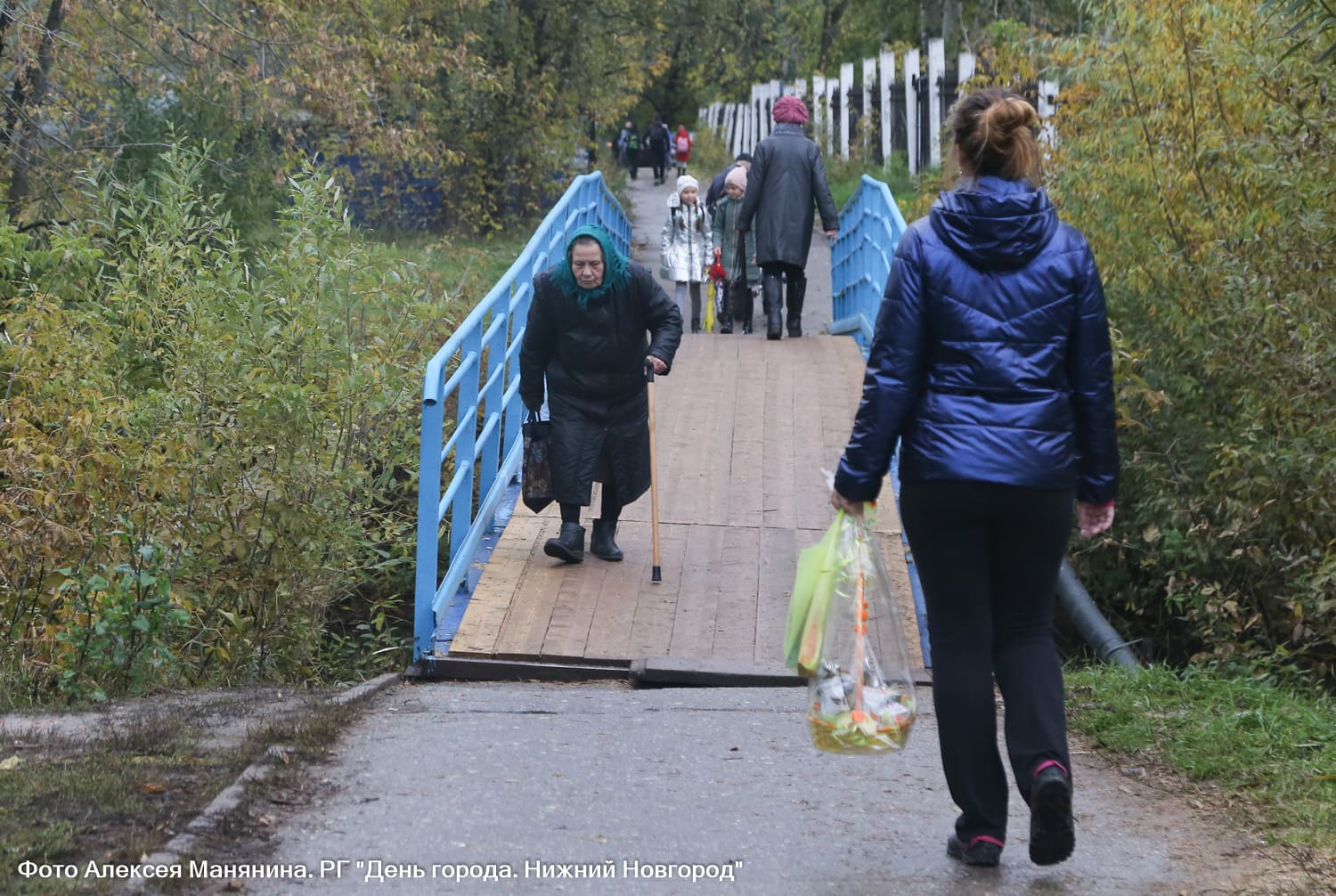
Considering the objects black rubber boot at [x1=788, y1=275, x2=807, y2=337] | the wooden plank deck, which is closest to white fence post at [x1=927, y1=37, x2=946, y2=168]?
black rubber boot at [x1=788, y1=275, x2=807, y2=337]

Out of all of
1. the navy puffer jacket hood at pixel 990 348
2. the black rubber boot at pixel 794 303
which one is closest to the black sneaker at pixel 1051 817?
the navy puffer jacket hood at pixel 990 348

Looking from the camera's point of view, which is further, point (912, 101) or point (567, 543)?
point (912, 101)

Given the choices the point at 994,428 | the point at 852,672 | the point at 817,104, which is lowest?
the point at 852,672

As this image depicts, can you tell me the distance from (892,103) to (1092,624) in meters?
18.1

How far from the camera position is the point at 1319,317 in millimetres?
6121

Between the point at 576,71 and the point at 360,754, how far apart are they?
1683cm

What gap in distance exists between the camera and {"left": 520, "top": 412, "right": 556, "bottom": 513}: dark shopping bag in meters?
6.43

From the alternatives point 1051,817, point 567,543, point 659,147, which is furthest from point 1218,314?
point 659,147

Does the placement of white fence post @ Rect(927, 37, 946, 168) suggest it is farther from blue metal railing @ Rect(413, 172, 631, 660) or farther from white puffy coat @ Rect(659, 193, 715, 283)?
blue metal railing @ Rect(413, 172, 631, 660)

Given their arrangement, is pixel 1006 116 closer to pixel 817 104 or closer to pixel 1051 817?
pixel 1051 817

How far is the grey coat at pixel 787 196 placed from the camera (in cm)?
1090

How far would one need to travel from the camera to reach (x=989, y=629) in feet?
10.9

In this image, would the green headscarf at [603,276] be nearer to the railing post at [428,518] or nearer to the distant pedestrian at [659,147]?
the railing post at [428,518]

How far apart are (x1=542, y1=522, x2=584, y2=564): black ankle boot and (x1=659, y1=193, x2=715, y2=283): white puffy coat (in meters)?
5.96
